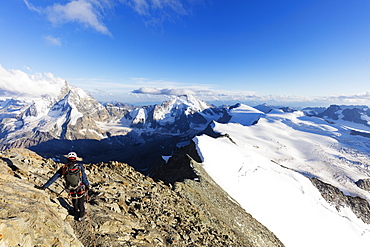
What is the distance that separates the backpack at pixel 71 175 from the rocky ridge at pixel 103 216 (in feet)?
3.85

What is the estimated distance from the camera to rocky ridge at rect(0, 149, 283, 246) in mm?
6285

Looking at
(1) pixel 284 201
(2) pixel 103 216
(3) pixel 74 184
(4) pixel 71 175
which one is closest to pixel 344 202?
(1) pixel 284 201

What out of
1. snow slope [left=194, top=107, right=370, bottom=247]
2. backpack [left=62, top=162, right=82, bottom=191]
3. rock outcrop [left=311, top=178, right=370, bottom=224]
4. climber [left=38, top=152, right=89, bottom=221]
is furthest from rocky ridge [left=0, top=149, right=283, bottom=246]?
rock outcrop [left=311, top=178, right=370, bottom=224]

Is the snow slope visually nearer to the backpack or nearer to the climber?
the climber

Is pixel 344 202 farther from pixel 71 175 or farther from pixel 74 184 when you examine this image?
pixel 71 175

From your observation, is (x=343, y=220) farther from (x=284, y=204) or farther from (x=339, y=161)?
(x=339, y=161)

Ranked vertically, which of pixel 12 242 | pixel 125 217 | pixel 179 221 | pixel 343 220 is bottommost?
pixel 343 220

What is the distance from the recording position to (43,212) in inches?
280

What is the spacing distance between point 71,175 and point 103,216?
9.35 feet

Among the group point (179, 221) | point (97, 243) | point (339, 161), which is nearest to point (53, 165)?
point (97, 243)

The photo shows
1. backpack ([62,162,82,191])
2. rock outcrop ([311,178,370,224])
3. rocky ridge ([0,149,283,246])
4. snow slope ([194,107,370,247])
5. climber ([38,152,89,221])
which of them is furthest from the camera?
rock outcrop ([311,178,370,224])

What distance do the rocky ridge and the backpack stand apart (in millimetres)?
1172

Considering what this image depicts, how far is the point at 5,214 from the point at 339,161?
110m

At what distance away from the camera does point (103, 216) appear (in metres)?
9.23
